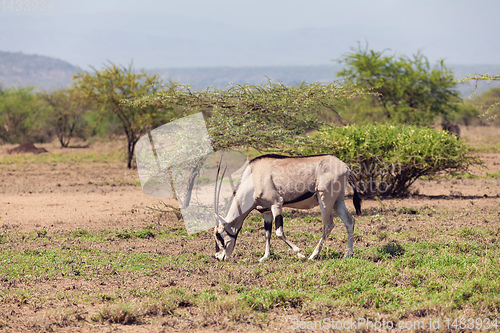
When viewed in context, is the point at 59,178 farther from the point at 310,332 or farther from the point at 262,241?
the point at 310,332

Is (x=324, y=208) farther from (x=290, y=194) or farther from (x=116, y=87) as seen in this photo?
(x=116, y=87)

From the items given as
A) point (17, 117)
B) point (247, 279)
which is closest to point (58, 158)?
point (17, 117)

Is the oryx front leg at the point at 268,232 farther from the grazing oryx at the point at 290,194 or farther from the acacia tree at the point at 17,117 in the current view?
the acacia tree at the point at 17,117

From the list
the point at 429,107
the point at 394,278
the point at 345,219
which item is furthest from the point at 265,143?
the point at 429,107

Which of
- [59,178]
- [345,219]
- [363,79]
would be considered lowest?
[59,178]

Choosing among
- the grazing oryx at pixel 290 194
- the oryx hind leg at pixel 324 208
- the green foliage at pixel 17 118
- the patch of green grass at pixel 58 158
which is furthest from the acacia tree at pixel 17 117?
the oryx hind leg at pixel 324 208

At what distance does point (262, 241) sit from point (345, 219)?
2170mm

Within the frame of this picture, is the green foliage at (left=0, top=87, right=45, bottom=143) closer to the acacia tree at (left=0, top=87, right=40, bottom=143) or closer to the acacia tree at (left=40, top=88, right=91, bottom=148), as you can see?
the acacia tree at (left=0, top=87, right=40, bottom=143)

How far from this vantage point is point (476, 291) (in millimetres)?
6062

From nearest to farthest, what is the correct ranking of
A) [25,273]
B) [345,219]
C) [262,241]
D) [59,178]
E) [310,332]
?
[310,332]
[25,273]
[345,219]
[262,241]
[59,178]

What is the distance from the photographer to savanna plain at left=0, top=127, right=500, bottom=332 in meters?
5.55

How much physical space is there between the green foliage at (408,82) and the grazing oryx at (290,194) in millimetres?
16667

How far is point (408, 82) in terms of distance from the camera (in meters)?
23.5

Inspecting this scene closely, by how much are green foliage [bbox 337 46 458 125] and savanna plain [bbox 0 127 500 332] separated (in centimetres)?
1186
